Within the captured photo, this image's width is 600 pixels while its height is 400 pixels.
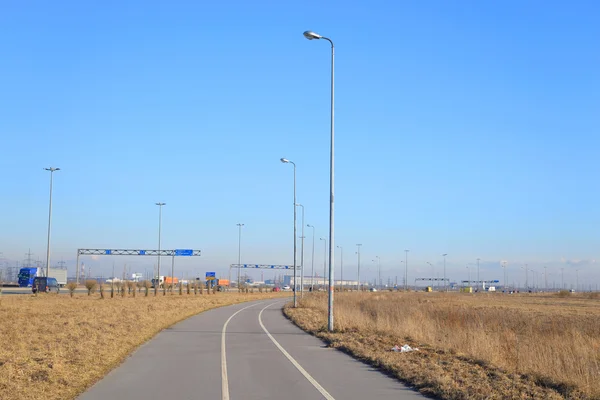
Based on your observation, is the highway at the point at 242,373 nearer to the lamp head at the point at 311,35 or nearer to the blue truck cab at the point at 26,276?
the lamp head at the point at 311,35

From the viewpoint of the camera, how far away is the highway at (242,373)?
11.4m

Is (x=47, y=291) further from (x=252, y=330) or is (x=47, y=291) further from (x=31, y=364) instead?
(x=31, y=364)

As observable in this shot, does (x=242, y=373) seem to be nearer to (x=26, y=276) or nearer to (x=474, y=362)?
(x=474, y=362)

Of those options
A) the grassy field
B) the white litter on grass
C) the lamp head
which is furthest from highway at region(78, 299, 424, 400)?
the lamp head

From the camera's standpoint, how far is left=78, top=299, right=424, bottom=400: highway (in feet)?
37.3

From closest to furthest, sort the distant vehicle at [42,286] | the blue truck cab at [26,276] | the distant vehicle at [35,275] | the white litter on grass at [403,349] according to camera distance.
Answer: the white litter on grass at [403,349], the distant vehicle at [42,286], the blue truck cab at [26,276], the distant vehicle at [35,275]

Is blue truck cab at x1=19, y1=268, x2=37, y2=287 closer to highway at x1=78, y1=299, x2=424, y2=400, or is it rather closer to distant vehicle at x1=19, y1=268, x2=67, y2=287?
distant vehicle at x1=19, y1=268, x2=67, y2=287

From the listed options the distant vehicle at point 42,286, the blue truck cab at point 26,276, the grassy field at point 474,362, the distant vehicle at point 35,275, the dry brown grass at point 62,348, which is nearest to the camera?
the grassy field at point 474,362

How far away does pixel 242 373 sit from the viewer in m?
13.9

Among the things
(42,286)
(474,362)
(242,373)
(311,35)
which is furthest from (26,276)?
(474,362)

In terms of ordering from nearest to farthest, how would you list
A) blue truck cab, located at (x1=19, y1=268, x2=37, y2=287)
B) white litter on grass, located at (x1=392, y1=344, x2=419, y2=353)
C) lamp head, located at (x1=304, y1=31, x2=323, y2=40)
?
1. white litter on grass, located at (x1=392, y1=344, x2=419, y2=353)
2. lamp head, located at (x1=304, y1=31, x2=323, y2=40)
3. blue truck cab, located at (x1=19, y1=268, x2=37, y2=287)

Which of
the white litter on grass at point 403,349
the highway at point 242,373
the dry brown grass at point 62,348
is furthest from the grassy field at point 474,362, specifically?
the dry brown grass at point 62,348

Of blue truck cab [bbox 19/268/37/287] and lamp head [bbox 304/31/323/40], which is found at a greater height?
lamp head [bbox 304/31/323/40]

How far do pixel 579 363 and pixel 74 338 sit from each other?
14.5 meters
